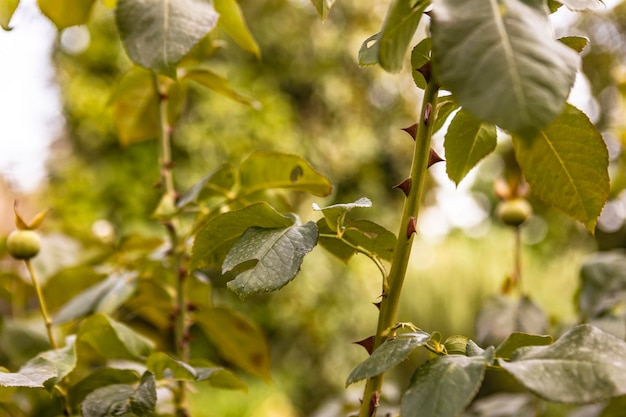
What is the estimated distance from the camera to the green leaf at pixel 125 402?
13.9 inches

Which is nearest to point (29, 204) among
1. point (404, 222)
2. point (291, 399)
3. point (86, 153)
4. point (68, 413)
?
point (86, 153)

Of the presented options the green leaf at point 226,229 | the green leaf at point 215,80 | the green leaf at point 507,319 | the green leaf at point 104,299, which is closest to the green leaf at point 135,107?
the green leaf at point 215,80

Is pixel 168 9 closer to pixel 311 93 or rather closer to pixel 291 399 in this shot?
pixel 291 399

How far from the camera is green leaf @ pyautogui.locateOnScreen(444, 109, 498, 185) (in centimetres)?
35

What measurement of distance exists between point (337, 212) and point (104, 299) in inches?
11.1

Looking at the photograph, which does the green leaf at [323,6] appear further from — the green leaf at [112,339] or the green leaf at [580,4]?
the green leaf at [112,339]

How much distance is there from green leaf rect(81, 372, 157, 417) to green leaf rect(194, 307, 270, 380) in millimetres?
207

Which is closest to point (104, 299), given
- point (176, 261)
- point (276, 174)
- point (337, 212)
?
point (176, 261)

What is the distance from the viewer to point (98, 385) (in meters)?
0.41

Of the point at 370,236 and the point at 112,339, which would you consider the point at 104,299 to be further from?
the point at 370,236

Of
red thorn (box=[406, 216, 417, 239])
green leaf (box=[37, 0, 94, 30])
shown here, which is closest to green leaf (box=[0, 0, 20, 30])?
green leaf (box=[37, 0, 94, 30])

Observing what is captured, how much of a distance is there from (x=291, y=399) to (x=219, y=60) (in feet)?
6.11

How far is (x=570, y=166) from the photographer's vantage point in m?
0.32

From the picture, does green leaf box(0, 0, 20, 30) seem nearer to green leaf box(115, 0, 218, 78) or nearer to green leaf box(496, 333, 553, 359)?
green leaf box(115, 0, 218, 78)
